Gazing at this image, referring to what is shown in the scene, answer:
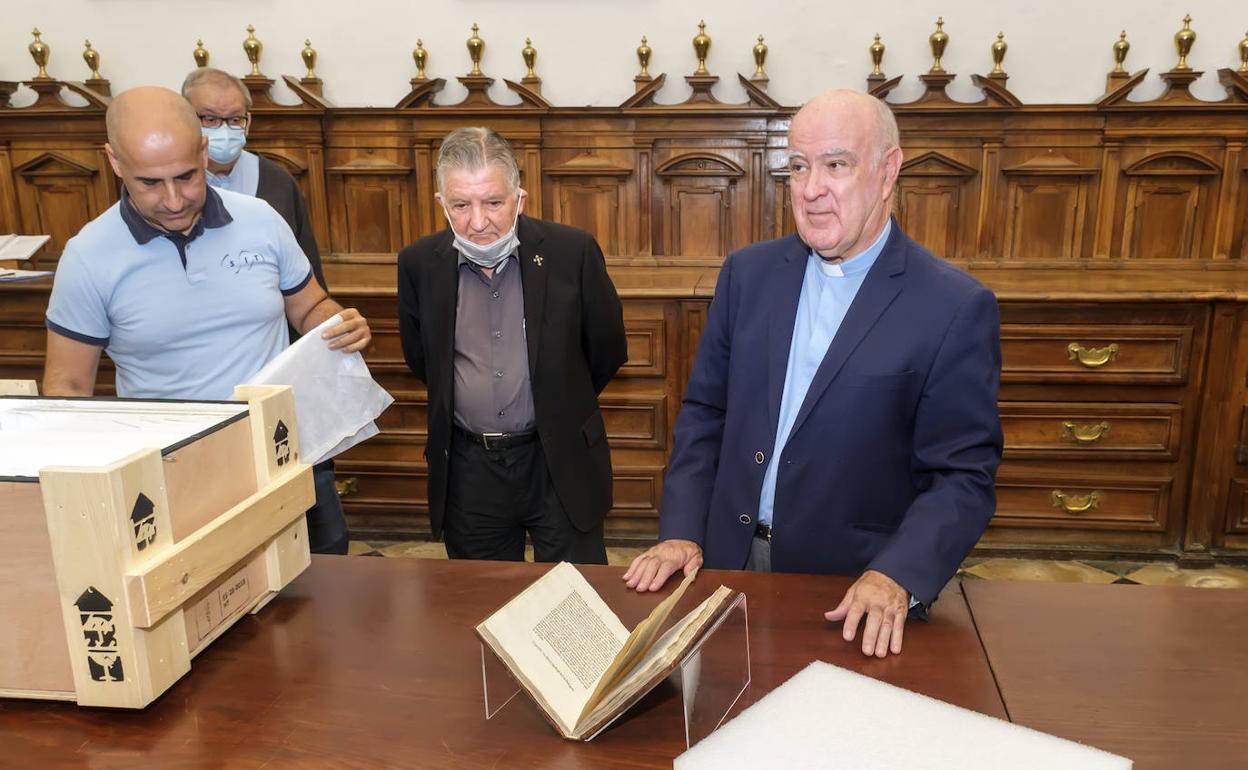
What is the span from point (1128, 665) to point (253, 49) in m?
4.81

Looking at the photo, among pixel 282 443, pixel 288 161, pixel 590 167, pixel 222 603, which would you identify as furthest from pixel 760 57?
pixel 222 603

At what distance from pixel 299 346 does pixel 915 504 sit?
1.37 m

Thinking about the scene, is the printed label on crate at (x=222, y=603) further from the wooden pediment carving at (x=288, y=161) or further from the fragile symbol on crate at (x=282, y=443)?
the wooden pediment carving at (x=288, y=161)

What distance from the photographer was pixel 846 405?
180 cm

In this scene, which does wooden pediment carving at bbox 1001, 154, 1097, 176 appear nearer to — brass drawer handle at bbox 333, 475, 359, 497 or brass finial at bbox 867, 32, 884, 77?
brass finial at bbox 867, 32, 884, 77

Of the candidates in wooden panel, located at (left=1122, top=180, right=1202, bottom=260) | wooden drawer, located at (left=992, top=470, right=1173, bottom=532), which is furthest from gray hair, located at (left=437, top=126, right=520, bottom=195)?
wooden panel, located at (left=1122, top=180, right=1202, bottom=260)

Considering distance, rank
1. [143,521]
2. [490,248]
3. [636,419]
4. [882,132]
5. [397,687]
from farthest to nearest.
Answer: [636,419] < [490,248] < [882,132] < [397,687] < [143,521]

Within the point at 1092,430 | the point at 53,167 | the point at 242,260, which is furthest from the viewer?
the point at 53,167

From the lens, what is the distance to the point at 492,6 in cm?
473

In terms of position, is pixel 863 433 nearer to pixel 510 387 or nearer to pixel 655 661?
pixel 655 661

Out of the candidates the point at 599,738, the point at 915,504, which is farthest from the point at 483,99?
the point at 599,738

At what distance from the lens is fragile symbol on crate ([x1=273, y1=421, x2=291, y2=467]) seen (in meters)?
1.62

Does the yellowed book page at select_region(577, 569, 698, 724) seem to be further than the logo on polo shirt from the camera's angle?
No

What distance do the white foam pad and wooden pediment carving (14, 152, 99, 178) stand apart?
5.00m
